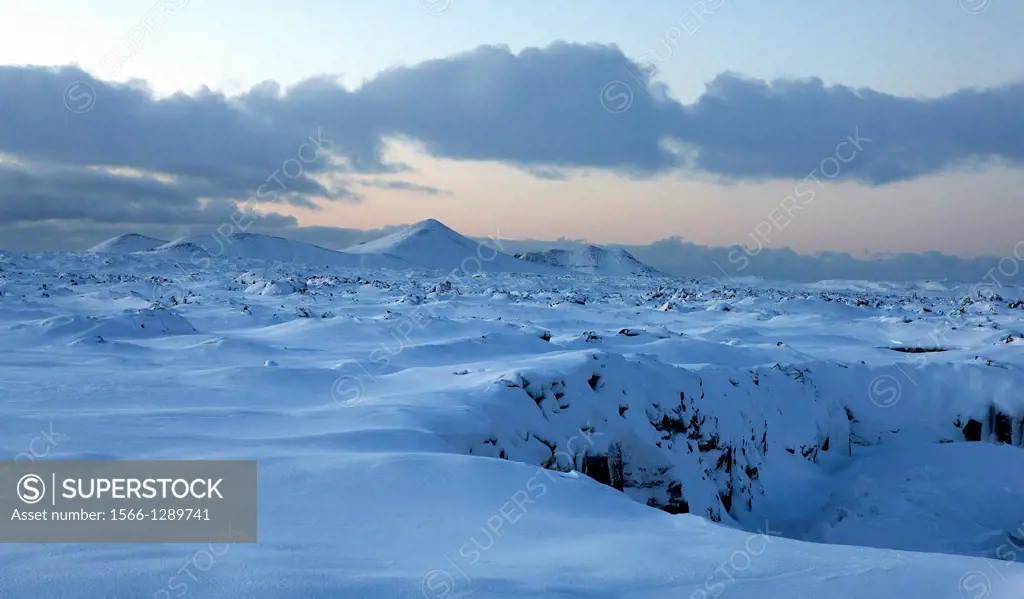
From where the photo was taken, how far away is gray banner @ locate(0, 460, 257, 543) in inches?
156

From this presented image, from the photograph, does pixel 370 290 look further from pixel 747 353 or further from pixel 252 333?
pixel 747 353

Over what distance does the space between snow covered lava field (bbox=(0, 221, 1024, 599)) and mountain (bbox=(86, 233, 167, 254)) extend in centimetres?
10773

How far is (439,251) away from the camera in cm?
12294

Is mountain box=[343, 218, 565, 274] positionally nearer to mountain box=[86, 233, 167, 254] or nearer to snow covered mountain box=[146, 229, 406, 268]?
snow covered mountain box=[146, 229, 406, 268]

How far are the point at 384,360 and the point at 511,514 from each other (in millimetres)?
6633

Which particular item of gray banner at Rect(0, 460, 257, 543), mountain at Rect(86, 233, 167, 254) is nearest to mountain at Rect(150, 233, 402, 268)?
mountain at Rect(86, 233, 167, 254)

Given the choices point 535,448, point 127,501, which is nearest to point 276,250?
point 535,448

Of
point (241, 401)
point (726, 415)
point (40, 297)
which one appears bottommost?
point (726, 415)

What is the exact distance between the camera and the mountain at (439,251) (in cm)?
11325

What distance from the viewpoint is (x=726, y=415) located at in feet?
35.3

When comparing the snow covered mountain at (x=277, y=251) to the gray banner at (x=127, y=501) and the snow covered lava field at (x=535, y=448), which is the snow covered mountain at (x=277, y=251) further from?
the gray banner at (x=127, y=501)

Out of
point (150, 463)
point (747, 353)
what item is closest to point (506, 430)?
point (150, 463)

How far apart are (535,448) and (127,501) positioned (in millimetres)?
4416

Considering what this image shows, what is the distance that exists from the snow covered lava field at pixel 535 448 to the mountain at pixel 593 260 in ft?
438
